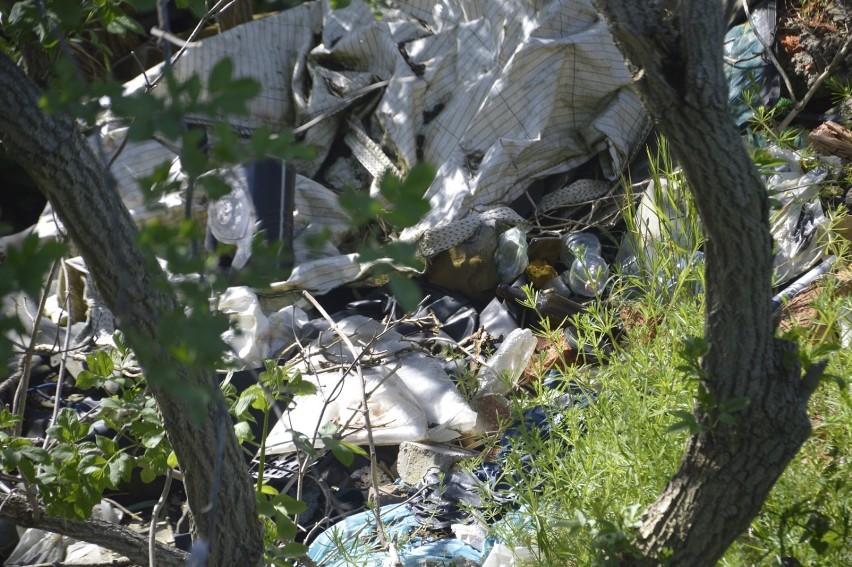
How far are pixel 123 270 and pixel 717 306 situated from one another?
0.92 m

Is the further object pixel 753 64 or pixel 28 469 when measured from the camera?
pixel 753 64

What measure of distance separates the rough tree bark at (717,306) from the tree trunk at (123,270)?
0.72 metres

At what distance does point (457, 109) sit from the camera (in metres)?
4.44

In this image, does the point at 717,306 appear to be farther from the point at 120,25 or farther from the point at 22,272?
the point at 120,25

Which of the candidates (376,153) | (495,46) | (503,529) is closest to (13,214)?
(376,153)

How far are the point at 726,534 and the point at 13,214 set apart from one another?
4.86 metres

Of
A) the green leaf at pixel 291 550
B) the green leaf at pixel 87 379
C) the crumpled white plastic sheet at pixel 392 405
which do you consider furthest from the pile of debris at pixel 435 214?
the green leaf at pixel 291 550

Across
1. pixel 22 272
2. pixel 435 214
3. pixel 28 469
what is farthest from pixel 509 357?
pixel 22 272

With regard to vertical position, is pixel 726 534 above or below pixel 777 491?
above

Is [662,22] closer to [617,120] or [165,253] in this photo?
[165,253]

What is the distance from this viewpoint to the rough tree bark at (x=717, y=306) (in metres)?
1.20

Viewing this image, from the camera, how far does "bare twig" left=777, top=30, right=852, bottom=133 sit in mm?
3764

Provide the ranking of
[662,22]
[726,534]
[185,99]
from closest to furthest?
[185,99] → [662,22] → [726,534]

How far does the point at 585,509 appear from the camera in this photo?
1734 millimetres
